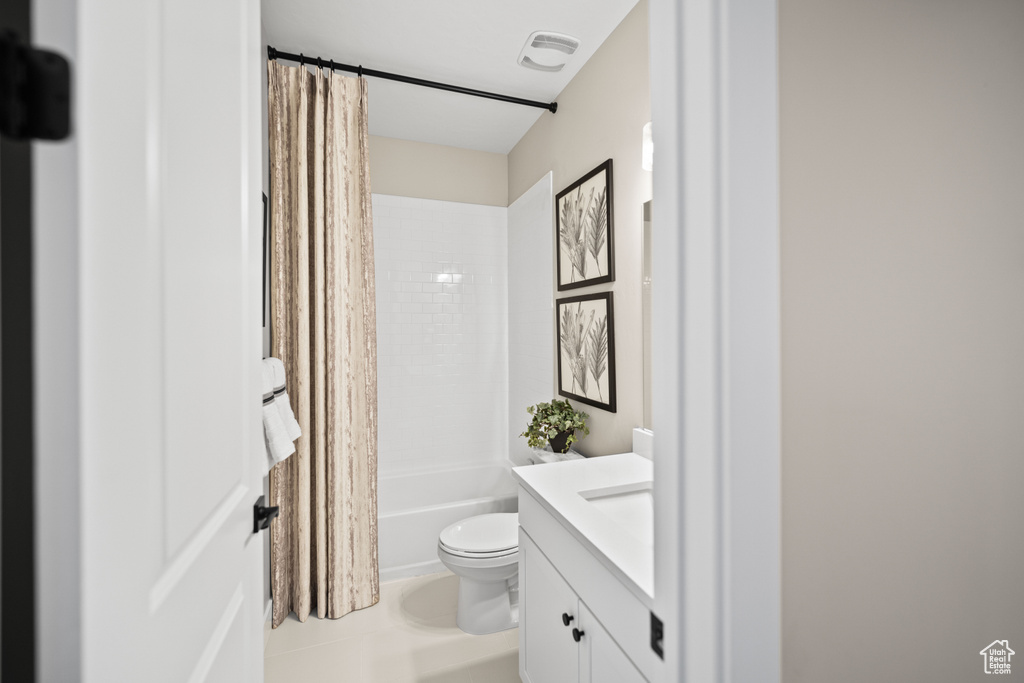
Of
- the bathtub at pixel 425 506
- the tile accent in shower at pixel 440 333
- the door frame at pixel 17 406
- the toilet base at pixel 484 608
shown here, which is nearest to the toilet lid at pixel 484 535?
the toilet base at pixel 484 608

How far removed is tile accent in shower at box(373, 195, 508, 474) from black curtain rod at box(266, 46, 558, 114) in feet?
2.94

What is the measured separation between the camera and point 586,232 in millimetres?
2105

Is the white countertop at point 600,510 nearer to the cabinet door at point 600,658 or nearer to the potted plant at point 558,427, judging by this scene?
the cabinet door at point 600,658

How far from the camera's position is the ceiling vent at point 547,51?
6.32 ft

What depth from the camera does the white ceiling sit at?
69.0 inches

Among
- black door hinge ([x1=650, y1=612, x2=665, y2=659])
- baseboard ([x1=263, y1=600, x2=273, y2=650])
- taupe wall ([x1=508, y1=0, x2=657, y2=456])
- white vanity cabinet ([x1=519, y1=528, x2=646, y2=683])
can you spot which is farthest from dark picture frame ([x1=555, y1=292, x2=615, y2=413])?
baseboard ([x1=263, y1=600, x2=273, y2=650])

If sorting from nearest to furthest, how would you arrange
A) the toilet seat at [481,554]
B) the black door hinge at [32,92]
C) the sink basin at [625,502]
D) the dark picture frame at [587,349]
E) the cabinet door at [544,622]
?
the black door hinge at [32,92] → the cabinet door at [544,622] → the sink basin at [625,502] → the toilet seat at [481,554] → the dark picture frame at [587,349]

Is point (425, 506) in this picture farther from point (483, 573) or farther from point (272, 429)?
point (272, 429)

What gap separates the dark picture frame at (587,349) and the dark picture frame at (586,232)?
4.0 inches

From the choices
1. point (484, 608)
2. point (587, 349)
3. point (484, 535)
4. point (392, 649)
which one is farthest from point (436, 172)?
point (392, 649)

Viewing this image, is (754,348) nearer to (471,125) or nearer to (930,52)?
Result: (930,52)

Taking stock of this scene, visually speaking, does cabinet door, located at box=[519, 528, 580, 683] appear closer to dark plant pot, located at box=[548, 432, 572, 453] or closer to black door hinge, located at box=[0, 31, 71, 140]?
dark plant pot, located at box=[548, 432, 572, 453]

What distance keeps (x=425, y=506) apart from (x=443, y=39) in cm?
250

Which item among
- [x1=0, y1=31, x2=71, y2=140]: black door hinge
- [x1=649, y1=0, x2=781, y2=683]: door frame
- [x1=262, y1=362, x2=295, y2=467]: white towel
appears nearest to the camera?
[x1=0, y1=31, x2=71, y2=140]: black door hinge
